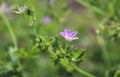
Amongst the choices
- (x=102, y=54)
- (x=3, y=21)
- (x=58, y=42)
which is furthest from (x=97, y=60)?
(x=58, y=42)

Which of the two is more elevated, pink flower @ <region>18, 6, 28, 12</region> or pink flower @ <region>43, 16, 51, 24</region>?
pink flower @ <region>18, 6, 28, 12</region>

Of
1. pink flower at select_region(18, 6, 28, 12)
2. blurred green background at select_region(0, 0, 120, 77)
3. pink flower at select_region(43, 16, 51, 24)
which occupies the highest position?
pink flower at select_region(18, 6, 28, 12)

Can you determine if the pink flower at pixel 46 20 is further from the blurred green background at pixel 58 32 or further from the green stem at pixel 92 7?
the green stem at pixel 92 7

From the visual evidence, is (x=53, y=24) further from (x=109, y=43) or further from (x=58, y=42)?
(x=58, y=42)

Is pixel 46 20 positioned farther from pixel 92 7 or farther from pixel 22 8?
pixel 22 8

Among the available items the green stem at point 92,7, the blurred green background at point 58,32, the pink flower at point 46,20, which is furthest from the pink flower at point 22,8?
the pink flower at point 46,20

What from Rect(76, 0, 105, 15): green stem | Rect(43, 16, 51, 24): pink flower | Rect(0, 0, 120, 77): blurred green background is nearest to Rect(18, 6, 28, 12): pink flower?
Rect(0, 0, 120, 77): blurred green background

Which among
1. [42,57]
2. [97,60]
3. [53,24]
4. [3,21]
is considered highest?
[3,21]

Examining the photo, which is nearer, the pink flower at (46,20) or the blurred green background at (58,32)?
the blurred green background at (58,32)

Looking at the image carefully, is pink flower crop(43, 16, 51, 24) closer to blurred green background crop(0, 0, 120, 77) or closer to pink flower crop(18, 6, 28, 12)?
blurred green background crop(0, 0, 120, 77)

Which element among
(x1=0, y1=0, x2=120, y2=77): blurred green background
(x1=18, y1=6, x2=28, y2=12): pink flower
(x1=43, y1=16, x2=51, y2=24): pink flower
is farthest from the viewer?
(x1=43, y1=16, x2=51, y2=24): pink flower

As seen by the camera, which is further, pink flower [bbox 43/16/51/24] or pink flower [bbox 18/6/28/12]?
pink flower [bbox 43/16/51/24]
